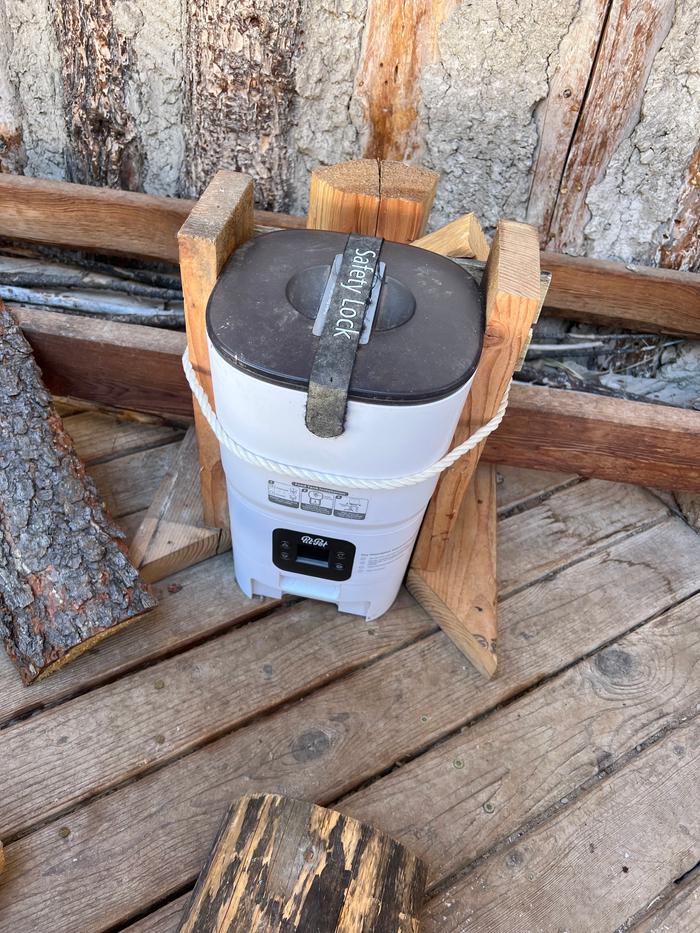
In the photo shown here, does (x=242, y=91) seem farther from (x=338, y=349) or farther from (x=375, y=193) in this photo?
(x=338, y=349)

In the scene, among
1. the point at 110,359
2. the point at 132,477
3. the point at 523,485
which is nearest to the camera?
the point at 110,359

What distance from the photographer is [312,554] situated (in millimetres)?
1226

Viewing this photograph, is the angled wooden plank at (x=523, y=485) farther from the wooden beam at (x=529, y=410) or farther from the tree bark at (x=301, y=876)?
the tree bark at (x=301, y=876)

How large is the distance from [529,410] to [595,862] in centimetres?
77

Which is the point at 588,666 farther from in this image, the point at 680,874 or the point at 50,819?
the point at 50,819

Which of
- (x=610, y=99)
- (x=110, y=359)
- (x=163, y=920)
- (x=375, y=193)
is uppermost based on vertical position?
(x=610, y=99)

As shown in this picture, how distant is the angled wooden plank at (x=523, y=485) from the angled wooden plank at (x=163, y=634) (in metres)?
0.59

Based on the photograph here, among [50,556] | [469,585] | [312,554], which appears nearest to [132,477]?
[50,556]

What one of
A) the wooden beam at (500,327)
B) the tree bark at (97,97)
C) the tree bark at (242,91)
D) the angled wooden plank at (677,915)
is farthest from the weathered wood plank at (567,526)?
the tree bark at (97,97)

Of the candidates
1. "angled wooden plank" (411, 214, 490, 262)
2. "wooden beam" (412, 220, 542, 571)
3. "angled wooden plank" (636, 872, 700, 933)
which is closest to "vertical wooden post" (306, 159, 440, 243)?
"angled wooden plank" (411, 214, 490, 262)

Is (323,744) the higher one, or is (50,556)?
(50,556)

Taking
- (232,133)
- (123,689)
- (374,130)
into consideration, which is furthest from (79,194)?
(123,689)

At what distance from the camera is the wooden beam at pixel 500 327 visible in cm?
100

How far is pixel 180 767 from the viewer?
1136mm
